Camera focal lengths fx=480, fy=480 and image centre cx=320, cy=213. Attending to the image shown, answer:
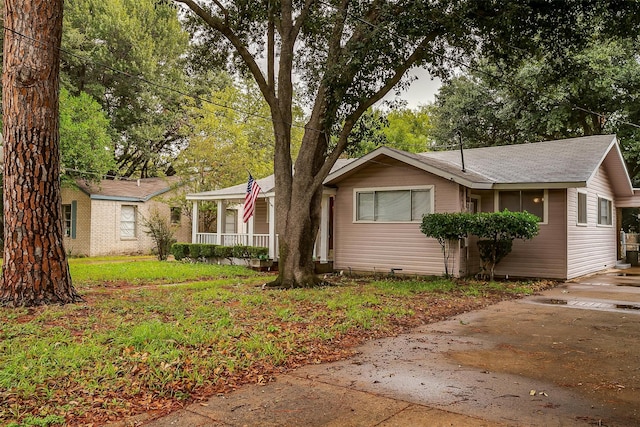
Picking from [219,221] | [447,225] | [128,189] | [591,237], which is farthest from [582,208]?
[128,189]

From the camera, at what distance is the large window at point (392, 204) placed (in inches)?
512

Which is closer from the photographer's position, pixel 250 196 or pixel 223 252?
pixel 250 196

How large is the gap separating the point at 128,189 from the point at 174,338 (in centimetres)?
1861

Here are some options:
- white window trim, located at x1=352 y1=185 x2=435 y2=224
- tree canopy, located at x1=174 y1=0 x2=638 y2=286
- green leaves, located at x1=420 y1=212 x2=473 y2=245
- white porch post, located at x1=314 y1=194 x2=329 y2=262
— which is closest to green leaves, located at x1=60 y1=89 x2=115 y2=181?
tree canopy, located at x1=174 y1=0 x2=638 y2=286

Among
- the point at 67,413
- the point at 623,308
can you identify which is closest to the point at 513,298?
the point at 623,308

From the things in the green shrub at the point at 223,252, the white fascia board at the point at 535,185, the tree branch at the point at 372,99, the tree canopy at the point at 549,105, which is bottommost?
the green shrub at the point at 223,252

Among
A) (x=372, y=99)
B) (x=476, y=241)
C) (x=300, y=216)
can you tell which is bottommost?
(x=476, y=241)

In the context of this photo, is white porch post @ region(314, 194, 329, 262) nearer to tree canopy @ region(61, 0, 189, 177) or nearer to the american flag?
the american flag

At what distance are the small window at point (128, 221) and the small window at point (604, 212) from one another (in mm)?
18492

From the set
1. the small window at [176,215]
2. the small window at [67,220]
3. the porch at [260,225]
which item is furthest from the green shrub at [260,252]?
the small window at [67,220]

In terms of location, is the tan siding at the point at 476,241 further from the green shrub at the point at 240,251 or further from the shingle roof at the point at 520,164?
the green shrub at the point at 240,251

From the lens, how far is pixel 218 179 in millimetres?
20656

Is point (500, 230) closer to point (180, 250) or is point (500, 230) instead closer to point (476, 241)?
point (476, 241)

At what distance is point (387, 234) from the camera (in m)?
13.5
